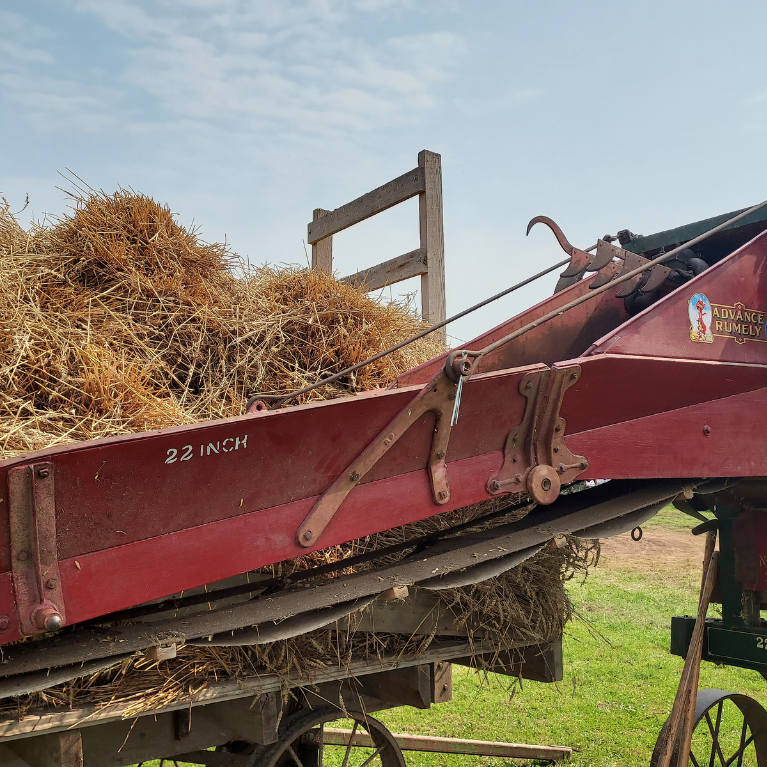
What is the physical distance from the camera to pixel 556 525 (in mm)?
2812

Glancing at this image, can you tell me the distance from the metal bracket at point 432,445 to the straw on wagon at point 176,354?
2.78 feet

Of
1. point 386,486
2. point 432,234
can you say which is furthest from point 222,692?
point 432,234

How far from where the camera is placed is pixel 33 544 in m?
1.65

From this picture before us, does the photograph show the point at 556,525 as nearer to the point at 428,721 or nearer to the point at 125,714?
the point at 125,714

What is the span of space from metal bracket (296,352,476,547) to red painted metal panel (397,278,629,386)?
3.09 ft

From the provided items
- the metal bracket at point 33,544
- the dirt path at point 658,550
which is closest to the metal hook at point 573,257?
the metal bracket at point 33,544

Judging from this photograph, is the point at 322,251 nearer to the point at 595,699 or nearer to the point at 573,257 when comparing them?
the point at 573,257

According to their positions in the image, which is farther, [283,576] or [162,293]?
[162,293]

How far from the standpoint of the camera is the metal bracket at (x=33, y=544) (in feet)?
5.31

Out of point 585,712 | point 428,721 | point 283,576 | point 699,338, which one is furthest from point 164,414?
point 585,712

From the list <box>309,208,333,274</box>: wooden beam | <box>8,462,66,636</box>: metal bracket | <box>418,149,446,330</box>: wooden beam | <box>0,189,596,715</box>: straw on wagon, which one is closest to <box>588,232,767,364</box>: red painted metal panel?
<box>0,189,596,715</box>: straw on wagon

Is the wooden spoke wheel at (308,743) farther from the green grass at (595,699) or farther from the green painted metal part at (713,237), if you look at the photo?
the green painted metal part at (713,237)

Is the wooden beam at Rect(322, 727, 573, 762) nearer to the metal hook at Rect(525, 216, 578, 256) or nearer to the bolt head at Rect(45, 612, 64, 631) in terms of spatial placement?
the metal hook at Rect(525, 216, 578, 256)

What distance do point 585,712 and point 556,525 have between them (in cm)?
567
